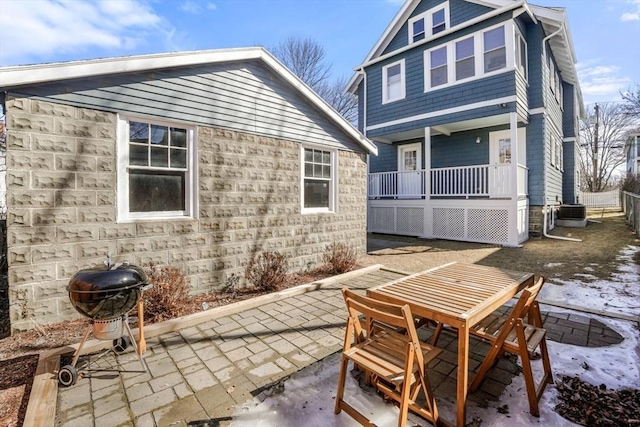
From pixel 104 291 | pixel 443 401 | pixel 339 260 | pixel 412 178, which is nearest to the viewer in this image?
pixel 443 401

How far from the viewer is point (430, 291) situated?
8.98 feet

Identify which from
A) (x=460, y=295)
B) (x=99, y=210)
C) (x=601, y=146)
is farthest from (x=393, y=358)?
(x=601, y=146)

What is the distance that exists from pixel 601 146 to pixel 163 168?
133ft

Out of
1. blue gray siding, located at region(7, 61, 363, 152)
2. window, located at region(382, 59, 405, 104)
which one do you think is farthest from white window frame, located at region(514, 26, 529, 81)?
blue gray siding, located at region(7, 61, 363, 152)

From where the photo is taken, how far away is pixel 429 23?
12008 millimetres

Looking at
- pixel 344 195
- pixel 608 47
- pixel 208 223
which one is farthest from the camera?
pixel 608 47

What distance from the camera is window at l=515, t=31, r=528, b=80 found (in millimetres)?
9891

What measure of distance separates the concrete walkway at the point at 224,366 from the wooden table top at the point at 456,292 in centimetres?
72

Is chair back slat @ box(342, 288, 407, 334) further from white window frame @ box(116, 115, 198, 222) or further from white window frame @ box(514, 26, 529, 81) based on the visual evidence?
white window frame @ box(514, 26, 529, 81)

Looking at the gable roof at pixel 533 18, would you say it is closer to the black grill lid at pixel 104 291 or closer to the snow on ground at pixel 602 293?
the snow on ground at pixel 602 293

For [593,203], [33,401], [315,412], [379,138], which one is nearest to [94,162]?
[33,401]

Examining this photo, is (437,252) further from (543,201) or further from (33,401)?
(33,401)

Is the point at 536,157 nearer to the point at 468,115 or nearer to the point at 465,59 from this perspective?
the point at 468,115

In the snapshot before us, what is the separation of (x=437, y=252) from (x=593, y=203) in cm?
2474
